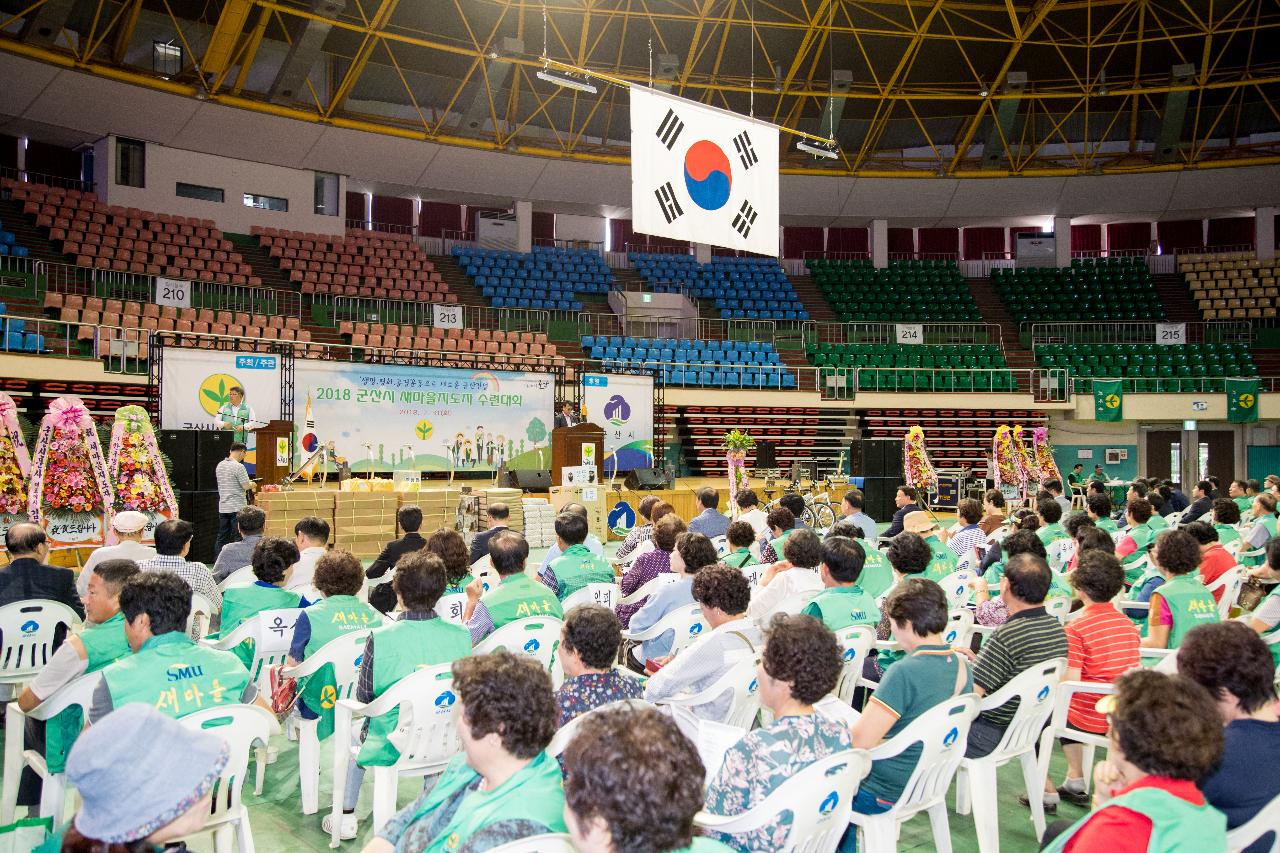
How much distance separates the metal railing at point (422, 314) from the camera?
20.8 metres

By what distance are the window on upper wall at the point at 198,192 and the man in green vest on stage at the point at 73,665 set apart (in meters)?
20.6

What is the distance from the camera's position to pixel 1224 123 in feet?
87.8

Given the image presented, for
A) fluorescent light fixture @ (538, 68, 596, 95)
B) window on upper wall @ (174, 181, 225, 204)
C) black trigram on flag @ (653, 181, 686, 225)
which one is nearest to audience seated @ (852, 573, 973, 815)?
black trigram on flag @ (653, 181, 686, 225)

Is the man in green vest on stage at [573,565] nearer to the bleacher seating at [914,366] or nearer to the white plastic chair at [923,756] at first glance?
the white plastic chair at [923,756]

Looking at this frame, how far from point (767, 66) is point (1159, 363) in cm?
1260

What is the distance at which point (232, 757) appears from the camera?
2.80 metres

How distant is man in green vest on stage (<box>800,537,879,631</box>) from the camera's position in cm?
430

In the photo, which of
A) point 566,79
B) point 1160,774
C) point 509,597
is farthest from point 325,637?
point 566,79

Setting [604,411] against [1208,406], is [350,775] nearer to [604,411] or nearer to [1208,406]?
[604,411]

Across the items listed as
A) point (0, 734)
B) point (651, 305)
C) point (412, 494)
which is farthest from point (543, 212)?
point (0, 734)

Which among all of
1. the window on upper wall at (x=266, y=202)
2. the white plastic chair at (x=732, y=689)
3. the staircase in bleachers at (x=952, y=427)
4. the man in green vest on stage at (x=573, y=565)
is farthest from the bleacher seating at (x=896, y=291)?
the white plastic chair at (x=732, y=689)

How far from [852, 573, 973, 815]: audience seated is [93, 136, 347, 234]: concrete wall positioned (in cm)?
2188

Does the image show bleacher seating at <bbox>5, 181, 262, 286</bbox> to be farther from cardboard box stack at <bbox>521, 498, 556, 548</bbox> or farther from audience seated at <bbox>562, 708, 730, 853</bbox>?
audience seated at <bbox>562, 708, 730, 853</bbox>

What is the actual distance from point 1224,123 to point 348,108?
24.2 m
